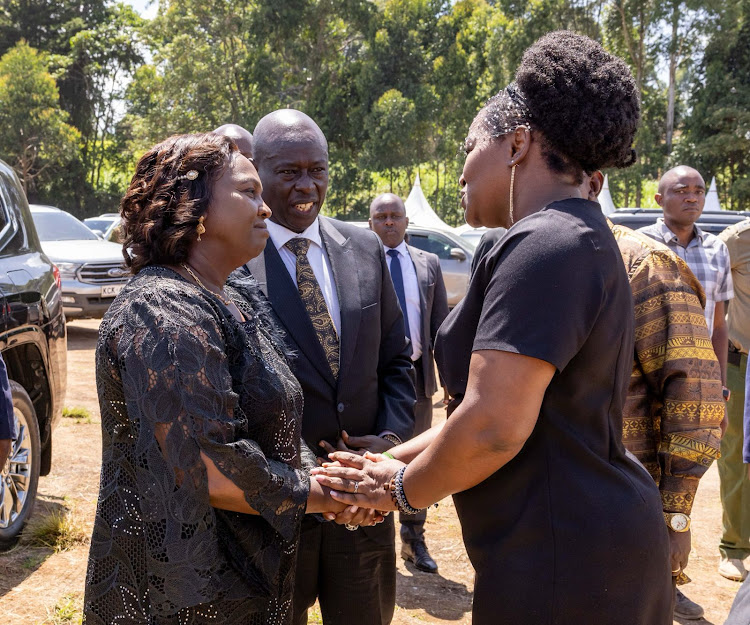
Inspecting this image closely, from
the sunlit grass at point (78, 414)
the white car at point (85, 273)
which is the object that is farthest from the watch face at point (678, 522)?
the white car at point (85, 273)

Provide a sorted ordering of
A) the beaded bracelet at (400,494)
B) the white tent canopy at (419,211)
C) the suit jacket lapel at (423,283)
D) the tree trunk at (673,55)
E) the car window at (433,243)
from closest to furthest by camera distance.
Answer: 1. the beaded bracelet at (400,494)
2. the suit jacket lapel at (423,283)
3. the car window at (433,243)
4. the white tent canopy at (419,211)
5. the tree trunk at (673,55)

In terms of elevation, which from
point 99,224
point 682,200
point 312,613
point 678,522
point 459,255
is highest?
point 682,200

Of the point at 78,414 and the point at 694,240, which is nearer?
the point at 694,240

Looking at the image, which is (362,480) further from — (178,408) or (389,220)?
(389,220)

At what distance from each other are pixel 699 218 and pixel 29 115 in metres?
30.5

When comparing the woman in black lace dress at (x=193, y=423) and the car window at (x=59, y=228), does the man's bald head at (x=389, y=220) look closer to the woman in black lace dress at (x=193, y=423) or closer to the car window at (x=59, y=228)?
the woman in black lace dress at (x=193, y=423)

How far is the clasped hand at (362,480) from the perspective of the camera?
2359 millimetres

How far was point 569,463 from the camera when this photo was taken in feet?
6.28

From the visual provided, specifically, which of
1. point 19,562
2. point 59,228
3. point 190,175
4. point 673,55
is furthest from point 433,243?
point 190,175

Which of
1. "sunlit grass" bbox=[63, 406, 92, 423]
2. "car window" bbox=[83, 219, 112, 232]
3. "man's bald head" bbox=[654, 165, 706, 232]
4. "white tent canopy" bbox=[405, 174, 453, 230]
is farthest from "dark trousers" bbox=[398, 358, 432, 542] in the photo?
"car window" bbox=[83, 219, 112, 232]

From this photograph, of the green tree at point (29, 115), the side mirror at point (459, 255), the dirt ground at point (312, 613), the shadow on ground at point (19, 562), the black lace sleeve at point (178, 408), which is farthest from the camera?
the green tree at point (29, 115)

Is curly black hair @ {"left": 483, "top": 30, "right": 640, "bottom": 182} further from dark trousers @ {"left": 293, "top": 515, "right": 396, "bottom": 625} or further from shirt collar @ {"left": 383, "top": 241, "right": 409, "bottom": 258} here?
shirt collar @ {"left": 383, "top": 241, "right": 409, "bottom": 258}

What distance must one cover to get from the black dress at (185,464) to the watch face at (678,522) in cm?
141

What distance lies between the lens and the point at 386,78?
27656 millimetres
